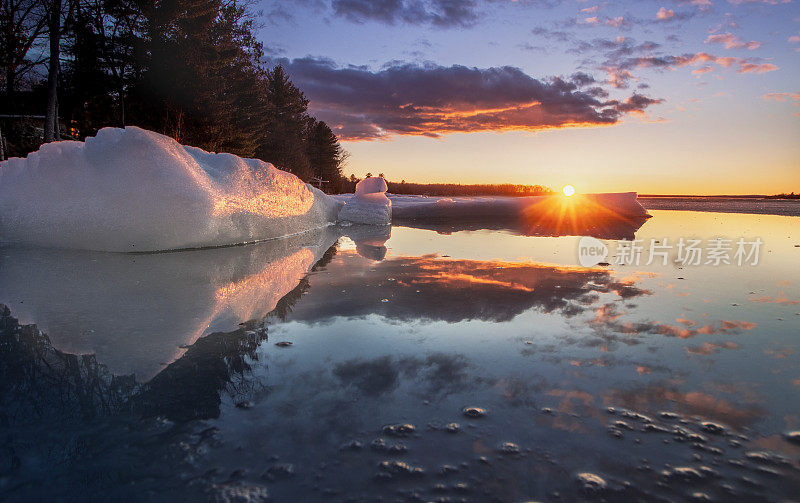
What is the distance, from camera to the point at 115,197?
4.90 meters

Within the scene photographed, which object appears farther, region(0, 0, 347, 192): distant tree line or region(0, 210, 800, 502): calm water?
region(0, 0, 347, 192): distant tree line

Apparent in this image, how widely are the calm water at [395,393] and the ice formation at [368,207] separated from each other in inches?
278

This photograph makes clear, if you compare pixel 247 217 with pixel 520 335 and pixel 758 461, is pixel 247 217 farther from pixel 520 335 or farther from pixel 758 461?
pixel 758 461

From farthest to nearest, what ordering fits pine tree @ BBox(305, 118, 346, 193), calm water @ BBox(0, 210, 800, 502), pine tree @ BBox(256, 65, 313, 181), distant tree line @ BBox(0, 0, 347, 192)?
1. pine tree @ BBox(305, 118, 346, 193)
2. pine tree @ BBox(256, 65, 313, 181)
3. distant tree line @ BBox(0, 0, 347, 192)
4. calm water @ BBox(0, 210, 800, 502)

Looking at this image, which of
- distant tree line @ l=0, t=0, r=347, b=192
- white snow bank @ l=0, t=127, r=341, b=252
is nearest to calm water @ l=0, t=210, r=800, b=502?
white snow bank @ l=0, t=127, r=341, b=252

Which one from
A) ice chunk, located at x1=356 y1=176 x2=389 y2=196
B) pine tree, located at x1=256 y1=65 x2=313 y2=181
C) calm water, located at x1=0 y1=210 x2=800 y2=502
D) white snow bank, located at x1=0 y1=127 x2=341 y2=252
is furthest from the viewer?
pine tree, located at x1=256 y1=65 x2=313 y2=181

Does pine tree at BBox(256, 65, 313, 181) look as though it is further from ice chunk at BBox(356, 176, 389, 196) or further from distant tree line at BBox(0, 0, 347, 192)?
ice chunk at BBox(356, 176, 389, 196)

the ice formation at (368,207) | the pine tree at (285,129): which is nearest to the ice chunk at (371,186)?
the ice formation at (368,207)

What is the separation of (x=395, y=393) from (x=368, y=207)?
901 centimetres

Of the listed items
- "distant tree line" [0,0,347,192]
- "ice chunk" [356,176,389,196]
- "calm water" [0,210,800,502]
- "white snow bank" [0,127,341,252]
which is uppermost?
"distant tree line" [0,0,347,192]

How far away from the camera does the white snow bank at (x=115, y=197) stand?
493 cm

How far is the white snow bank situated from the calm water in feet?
5.45

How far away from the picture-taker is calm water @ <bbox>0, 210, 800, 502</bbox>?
3.77 feet

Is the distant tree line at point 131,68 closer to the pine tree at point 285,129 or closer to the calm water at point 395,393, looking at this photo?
the pine tree at point 285,129
